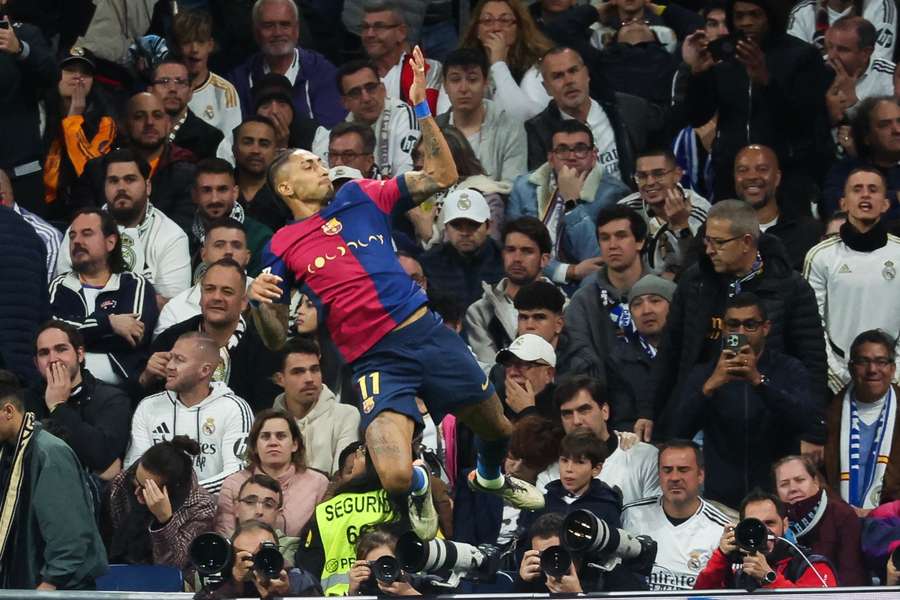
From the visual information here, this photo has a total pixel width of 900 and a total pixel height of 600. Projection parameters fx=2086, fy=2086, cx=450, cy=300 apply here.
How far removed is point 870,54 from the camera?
49.4 feet

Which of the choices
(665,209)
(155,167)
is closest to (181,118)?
(155,167)

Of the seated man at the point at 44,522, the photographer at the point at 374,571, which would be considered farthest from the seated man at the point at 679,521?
the seated man at the point at 44,522

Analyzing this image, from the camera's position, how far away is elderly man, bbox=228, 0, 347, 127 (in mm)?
15344

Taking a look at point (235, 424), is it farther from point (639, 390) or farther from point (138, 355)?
point (639, 390)

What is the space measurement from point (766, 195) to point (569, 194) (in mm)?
1299

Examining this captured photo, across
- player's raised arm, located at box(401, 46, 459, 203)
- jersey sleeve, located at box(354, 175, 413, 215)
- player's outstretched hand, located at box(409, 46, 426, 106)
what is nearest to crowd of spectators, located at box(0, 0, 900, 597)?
jersey sleeve, located at box(354, 175, 413, 215)

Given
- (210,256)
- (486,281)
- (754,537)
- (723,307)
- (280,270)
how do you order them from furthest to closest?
(486,281), (210,256), (723,307), (280,270), (754,537)

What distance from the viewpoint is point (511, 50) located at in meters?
15.3

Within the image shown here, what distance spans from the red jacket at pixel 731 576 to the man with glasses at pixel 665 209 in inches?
131

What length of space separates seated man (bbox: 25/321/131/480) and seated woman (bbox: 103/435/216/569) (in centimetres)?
53

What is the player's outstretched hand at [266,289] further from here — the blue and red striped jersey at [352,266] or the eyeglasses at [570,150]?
the eyeglasses at [570,150]

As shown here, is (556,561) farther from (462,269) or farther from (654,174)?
(654,174)

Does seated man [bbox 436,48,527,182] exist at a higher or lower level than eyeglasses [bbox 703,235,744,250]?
higher

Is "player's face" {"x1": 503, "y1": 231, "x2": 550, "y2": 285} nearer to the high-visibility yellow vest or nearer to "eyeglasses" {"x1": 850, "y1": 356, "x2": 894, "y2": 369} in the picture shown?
"eyeglasses" {"x1": 850, "y1": 356, "x2": 894, "y2": 369}
